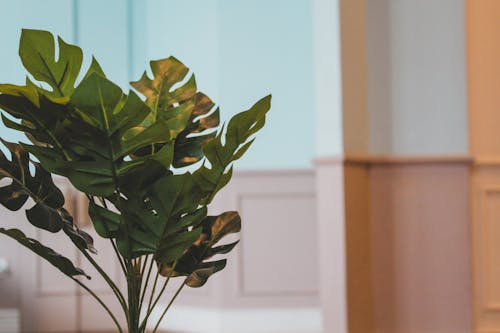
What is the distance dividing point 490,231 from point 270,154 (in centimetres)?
154

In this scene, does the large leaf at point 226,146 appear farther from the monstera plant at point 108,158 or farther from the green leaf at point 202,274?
the green leaf at point 202,274

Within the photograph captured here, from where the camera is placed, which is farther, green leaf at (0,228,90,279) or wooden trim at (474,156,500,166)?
wooden trim at (474,156,500,166)

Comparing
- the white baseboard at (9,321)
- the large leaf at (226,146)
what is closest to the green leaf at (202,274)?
the large leaf at (226,146)

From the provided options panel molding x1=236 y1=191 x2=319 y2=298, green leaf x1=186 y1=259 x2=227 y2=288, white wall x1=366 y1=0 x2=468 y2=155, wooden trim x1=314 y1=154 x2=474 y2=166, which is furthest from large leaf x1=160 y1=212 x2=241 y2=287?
panel molding x1=236 y1=191 x2=319 y2=298

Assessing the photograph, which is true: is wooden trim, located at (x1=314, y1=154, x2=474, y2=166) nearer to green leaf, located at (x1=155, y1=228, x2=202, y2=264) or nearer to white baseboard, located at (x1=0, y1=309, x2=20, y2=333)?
white baseboard, located at (x1=0, y1=309, x2=20, y2=333)

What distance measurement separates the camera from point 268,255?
15.4 ft

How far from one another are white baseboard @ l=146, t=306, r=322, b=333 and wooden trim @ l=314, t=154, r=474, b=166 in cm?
127

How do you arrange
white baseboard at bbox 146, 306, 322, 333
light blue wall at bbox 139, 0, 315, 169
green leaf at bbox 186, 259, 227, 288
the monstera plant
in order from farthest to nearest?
light blue wall at bbox 139, 0, 315, 169 → white baseboard at bbox 146, 306, 322, 333 → green leaf at bbox 186, 259, 227, 288 → the monstera plant

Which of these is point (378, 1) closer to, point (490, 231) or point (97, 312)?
point (490, 231)

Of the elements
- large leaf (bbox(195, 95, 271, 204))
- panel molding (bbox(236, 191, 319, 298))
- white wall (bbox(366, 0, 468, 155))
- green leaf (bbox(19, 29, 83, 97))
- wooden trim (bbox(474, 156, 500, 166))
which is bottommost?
panel molding (bbox(236, 191, 319, 298))

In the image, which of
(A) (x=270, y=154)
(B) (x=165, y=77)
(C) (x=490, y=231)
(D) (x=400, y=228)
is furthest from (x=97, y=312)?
(B) (x=165, y=77)

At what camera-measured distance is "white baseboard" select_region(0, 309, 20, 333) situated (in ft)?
15.2

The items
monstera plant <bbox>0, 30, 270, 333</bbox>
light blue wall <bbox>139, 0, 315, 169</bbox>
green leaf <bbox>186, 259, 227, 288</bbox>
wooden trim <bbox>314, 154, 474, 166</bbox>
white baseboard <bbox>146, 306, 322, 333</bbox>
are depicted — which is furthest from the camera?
light blue wall <bbox>139, 0, 315, 169</bbox>

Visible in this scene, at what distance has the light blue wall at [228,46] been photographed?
15.4ft
